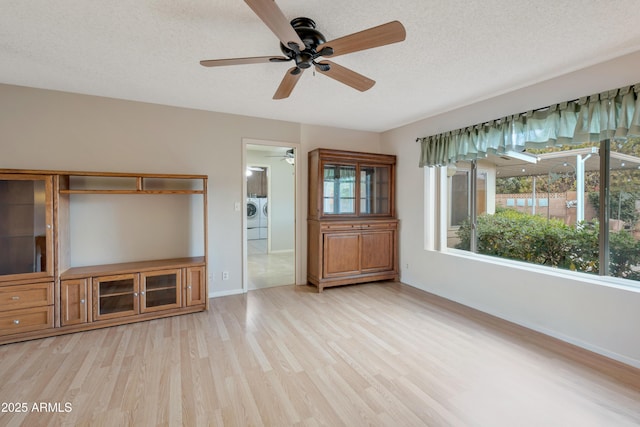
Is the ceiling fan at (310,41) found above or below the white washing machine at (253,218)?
above

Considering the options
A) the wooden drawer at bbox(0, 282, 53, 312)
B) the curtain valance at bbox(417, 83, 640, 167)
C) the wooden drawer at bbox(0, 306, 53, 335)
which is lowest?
the wooden drawer at bbox(0, 306, 53, 335)

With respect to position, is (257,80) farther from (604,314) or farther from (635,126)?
(604,314)

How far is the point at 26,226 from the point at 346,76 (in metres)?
3.13

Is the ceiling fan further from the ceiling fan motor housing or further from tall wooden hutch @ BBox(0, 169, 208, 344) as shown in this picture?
tall wooden hutch @ BBox(0, 169, 208, 344)

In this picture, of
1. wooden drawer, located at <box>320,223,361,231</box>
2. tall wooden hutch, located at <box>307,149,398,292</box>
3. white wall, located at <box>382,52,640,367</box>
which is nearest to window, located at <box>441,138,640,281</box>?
white wall, located at <box>382,52,640,367</box>

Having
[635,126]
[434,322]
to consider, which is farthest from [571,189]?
[434,322]

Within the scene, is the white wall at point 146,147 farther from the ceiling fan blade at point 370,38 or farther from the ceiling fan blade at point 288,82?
the ceiling fan blade at point 370,38

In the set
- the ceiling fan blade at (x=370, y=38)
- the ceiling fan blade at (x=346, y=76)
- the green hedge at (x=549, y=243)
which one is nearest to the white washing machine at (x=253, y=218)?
the green hedge at (x=549, y=243)

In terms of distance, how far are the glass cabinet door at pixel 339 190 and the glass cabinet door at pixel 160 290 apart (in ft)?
6.78

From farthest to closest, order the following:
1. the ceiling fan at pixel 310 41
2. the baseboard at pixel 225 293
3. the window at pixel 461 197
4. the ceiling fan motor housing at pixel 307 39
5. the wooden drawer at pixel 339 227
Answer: the wooden drawer at pixel 339 227
the baseboard at pixel 225 293
the window at pixel 461 197
the ceiling fan motor housing at pixel 307 39
the ceiling fan at pixel 310 41

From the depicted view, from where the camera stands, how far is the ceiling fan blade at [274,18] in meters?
1.27

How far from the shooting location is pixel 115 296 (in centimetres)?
283

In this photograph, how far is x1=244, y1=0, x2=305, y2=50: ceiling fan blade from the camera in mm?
1271

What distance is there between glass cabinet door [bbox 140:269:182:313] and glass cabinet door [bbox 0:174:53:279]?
0.79 meters
